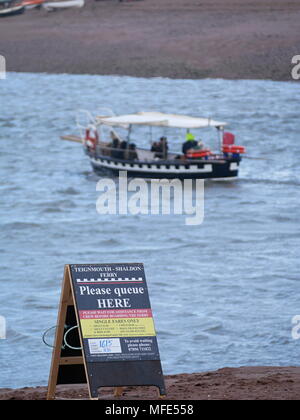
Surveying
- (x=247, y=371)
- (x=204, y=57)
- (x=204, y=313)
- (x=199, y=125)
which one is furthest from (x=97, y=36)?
(x=247, y=371)

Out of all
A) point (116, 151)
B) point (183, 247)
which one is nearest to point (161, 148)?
point (116, 151)

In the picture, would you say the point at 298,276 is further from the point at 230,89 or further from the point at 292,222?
the point at 230,89

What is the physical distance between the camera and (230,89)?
58562mm

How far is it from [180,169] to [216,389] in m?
22.4

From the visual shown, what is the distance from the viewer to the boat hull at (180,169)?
3178 centimetres

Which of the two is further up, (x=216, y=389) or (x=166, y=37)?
(x=166, y=37)

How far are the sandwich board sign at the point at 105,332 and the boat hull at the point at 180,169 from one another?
884 inches

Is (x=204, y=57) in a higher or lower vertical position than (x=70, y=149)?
higher

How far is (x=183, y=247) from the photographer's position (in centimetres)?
2264

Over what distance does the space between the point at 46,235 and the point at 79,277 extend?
15.7 m

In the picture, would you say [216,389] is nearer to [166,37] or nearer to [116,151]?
[116,151]

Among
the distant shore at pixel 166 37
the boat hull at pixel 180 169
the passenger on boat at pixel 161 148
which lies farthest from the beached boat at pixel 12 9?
the passenger on boat at pixel 161 148

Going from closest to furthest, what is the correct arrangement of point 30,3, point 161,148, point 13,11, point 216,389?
point 216,389 → point 30,3 → point 13,11 → point 161,148

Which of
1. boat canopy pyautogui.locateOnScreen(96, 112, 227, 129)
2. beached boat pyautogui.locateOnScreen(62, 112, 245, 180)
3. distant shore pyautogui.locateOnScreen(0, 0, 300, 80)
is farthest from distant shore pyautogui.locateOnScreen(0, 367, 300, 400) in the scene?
boat canopy pyautogui.locateOnScreen(96, 112, 227, 129)
